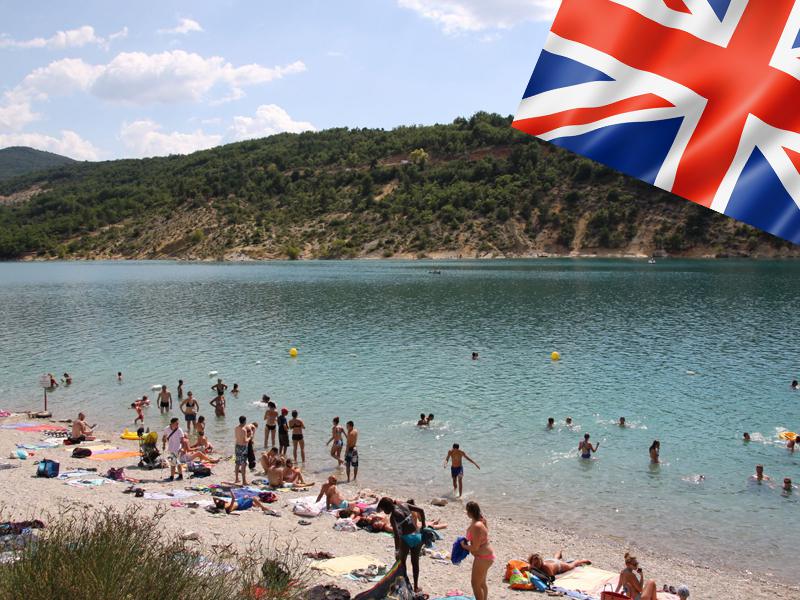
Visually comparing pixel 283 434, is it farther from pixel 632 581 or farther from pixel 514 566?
pixel 632 581

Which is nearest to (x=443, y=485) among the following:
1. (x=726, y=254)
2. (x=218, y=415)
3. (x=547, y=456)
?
(x=547, y=456)

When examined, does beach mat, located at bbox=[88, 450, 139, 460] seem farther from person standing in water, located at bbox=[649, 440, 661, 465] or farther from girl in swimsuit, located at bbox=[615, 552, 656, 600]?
person standing in water, located at bbox=[649, 440, 661, 465]

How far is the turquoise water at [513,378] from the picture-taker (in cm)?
1820

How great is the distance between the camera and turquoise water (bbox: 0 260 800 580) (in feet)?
59.7

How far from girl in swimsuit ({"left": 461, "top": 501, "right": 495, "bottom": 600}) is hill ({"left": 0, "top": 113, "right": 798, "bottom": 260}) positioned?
115 metres

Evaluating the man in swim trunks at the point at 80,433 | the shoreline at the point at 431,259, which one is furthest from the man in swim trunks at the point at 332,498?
the shoreline at the point at 431,259

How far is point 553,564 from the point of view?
43.7 ft

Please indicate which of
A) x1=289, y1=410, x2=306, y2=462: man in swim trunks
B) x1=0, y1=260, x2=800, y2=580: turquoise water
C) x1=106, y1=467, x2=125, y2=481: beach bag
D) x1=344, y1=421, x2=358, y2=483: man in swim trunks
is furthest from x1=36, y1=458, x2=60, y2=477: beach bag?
x1=344, y1=421, x2=358, y2=483: man in swim trunks

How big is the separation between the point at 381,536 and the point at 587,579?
169 inches

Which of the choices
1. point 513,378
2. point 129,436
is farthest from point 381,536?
point 513,378

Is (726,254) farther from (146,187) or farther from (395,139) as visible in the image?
(146,187)

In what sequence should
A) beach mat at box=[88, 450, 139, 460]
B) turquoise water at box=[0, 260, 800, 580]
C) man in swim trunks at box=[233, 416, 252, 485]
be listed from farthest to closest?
beach mat at box=[88, 450, 139, 460], man in swim trunks at box=[233, 416, 252, 485], turquoise water at box=[0, 260, 800, 580]

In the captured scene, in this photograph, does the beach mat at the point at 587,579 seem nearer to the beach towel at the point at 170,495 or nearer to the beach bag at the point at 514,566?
the beach bag at the point at 514,566

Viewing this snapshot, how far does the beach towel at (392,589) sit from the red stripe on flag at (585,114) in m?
8.05
